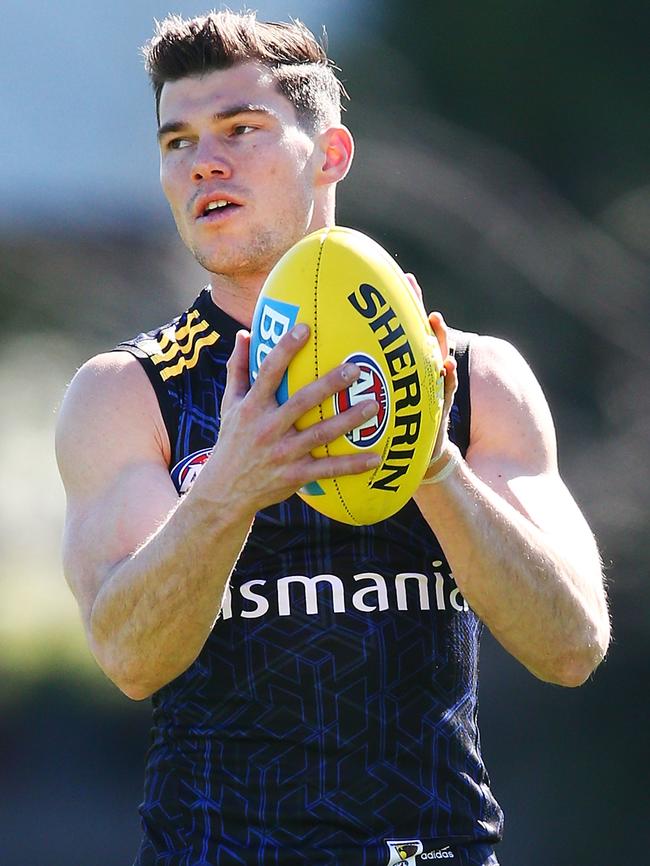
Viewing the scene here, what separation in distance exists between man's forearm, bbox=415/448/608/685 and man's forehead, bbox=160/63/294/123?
0.99 meters

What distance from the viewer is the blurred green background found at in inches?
197

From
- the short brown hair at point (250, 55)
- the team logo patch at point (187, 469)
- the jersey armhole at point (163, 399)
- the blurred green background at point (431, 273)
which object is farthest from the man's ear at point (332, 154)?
the blurred green background at point (431, 273)

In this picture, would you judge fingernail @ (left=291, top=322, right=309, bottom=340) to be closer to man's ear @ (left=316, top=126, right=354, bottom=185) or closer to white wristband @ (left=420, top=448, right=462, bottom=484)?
white wristband @ (left=420, top=448, right=462, bottom=484)

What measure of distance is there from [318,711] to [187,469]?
1.67 feet

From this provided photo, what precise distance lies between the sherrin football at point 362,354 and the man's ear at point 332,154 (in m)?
0.81

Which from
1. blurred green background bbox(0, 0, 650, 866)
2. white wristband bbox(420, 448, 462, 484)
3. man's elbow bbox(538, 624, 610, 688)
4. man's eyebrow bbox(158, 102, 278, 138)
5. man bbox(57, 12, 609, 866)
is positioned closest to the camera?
white wristband bbox(420, 448, 462, 484)

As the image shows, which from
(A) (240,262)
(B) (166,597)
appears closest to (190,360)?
(A) (240,262)

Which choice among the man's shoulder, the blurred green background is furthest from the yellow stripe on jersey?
the blurred green background

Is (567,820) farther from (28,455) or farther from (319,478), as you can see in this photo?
(319,478)

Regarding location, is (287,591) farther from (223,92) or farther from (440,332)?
(223,92)

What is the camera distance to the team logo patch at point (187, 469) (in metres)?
2.54

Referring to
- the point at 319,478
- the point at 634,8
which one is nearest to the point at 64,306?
the point at 634,8

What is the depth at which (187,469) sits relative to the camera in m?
2.56

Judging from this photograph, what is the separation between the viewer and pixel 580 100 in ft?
17.9
